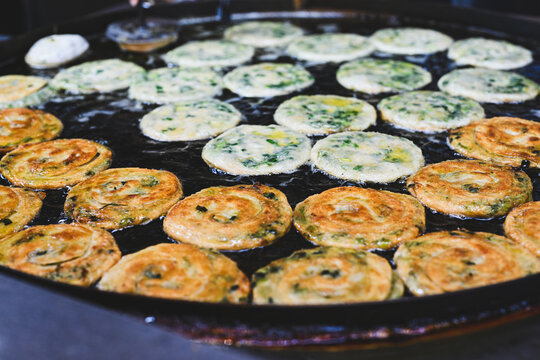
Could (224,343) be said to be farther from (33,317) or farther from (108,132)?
(108,132)

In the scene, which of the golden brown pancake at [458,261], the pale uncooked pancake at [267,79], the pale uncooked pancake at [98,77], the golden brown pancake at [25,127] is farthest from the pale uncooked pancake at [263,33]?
the golden brown pancake at [458,261]

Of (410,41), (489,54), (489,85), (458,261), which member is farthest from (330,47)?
(458,261)

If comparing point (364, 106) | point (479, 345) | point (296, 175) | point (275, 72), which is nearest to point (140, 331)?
point (479, 345)

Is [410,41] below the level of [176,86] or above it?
above

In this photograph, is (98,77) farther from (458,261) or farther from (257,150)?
(458,261)

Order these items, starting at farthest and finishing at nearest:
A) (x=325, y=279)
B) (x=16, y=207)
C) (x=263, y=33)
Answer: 1. (x=263, y=33)
2. (x=16, y=207)
3. (x=325, y=279)

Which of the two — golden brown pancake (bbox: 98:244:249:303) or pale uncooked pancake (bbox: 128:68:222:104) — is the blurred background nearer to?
pale uncooked pancake (bbox: 128:68:222:104)

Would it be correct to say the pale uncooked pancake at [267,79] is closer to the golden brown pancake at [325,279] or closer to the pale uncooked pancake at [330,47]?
the pale uncooked pancake at [330,47]
